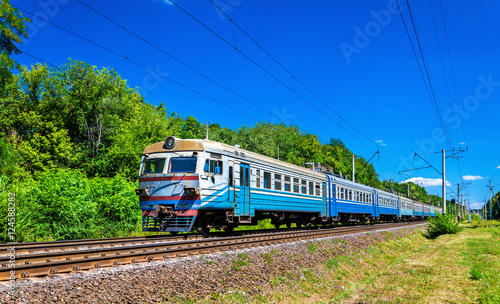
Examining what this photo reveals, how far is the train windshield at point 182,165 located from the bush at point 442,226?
24048 millimetres

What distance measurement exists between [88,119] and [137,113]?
5.15 meters

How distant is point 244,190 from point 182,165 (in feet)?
9.65

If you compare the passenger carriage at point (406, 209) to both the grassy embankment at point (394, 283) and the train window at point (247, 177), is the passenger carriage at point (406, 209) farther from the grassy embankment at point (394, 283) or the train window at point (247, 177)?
the train window at point (247, 177)

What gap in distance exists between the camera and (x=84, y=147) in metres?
39.9

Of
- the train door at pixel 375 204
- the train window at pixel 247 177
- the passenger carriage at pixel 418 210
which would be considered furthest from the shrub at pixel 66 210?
the passenger carriage at pixel 418 210

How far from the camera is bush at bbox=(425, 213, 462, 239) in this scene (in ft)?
97.8

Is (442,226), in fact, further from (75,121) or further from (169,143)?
(75,121)

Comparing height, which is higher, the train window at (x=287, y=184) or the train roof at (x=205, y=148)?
the train roof at (x=205, y=148)

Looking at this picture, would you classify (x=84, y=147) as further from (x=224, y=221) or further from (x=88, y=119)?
(x=224, y=221)

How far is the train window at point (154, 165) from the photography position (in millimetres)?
14248

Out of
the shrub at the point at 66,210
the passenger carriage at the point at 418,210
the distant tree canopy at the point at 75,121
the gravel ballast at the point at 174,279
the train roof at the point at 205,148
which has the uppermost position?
the distant tree canopy at the point at 75,121

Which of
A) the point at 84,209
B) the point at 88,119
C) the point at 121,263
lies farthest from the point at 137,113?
the point at 121,263

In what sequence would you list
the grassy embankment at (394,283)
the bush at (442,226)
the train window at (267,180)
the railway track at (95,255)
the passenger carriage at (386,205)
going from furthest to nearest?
A: the passenger carriage at (386,205) < the bush at (442,226) < the train window at (267,180) < the grassy embankment at (394,283) < the railway track at (95,255)

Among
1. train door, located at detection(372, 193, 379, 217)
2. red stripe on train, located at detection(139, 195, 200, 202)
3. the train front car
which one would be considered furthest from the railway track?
train door, located at detection(372, 193, 379, 217)
